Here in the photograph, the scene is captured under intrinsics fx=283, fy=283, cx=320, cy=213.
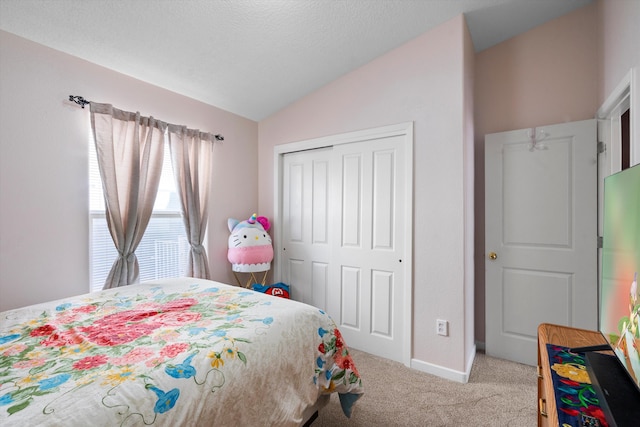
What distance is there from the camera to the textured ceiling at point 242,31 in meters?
1.71

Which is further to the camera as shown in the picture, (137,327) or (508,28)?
(508,28)

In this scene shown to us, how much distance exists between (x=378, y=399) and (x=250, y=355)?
121 cm

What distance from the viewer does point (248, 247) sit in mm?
2777

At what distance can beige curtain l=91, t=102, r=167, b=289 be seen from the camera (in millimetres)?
2066

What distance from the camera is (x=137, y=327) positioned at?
1.28 m

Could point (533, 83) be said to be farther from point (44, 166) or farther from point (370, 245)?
point (44, 166)

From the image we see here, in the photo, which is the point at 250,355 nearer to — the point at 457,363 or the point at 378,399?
the point at 378,399

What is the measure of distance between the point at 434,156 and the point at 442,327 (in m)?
1.31

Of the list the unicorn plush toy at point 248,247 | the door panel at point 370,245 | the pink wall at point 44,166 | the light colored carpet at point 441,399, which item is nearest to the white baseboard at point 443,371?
the light colored carpet at point 441,399

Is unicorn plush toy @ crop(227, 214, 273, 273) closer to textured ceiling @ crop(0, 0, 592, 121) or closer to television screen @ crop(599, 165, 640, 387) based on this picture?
textured ceiling @ crop(0, 0, 592, 121)

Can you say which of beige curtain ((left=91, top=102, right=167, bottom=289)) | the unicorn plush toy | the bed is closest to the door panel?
the unicorn plush toy

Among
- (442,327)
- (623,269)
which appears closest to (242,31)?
(623,269)

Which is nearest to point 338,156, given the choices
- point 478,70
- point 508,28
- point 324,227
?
point 324,227

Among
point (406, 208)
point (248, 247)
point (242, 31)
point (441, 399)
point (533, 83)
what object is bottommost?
point (441, 399)
